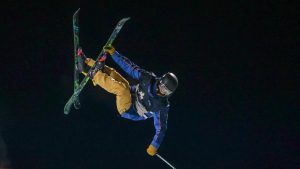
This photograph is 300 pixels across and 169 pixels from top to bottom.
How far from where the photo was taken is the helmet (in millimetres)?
4625

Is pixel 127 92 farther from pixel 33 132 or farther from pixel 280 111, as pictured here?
pixel 280 111

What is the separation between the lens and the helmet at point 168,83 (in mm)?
4625

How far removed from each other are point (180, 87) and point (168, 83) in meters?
2.94

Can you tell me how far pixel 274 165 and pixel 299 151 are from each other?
57 cm

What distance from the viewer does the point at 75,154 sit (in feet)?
23.7

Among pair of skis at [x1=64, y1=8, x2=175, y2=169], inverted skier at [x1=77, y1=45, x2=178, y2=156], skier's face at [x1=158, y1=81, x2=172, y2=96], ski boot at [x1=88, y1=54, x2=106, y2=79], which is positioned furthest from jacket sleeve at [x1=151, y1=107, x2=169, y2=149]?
ski boot at [x1=88, y1=54, x2=106, y2=79]

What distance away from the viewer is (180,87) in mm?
7559

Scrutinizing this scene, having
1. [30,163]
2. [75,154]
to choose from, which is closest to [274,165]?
[75,154]

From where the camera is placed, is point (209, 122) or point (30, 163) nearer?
point (30, 163)

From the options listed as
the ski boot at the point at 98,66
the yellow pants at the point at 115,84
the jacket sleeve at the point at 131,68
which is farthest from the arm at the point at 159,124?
the ski boot at the point at 98,66

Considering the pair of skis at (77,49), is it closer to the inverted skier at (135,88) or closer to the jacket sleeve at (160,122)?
the inverted skier at (135,88)

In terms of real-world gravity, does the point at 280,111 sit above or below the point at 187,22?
below

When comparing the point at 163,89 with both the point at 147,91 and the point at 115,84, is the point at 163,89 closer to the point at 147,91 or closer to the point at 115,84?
the point at 147,91

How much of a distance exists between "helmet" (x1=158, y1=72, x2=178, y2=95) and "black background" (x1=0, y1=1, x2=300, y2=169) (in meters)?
2.68
